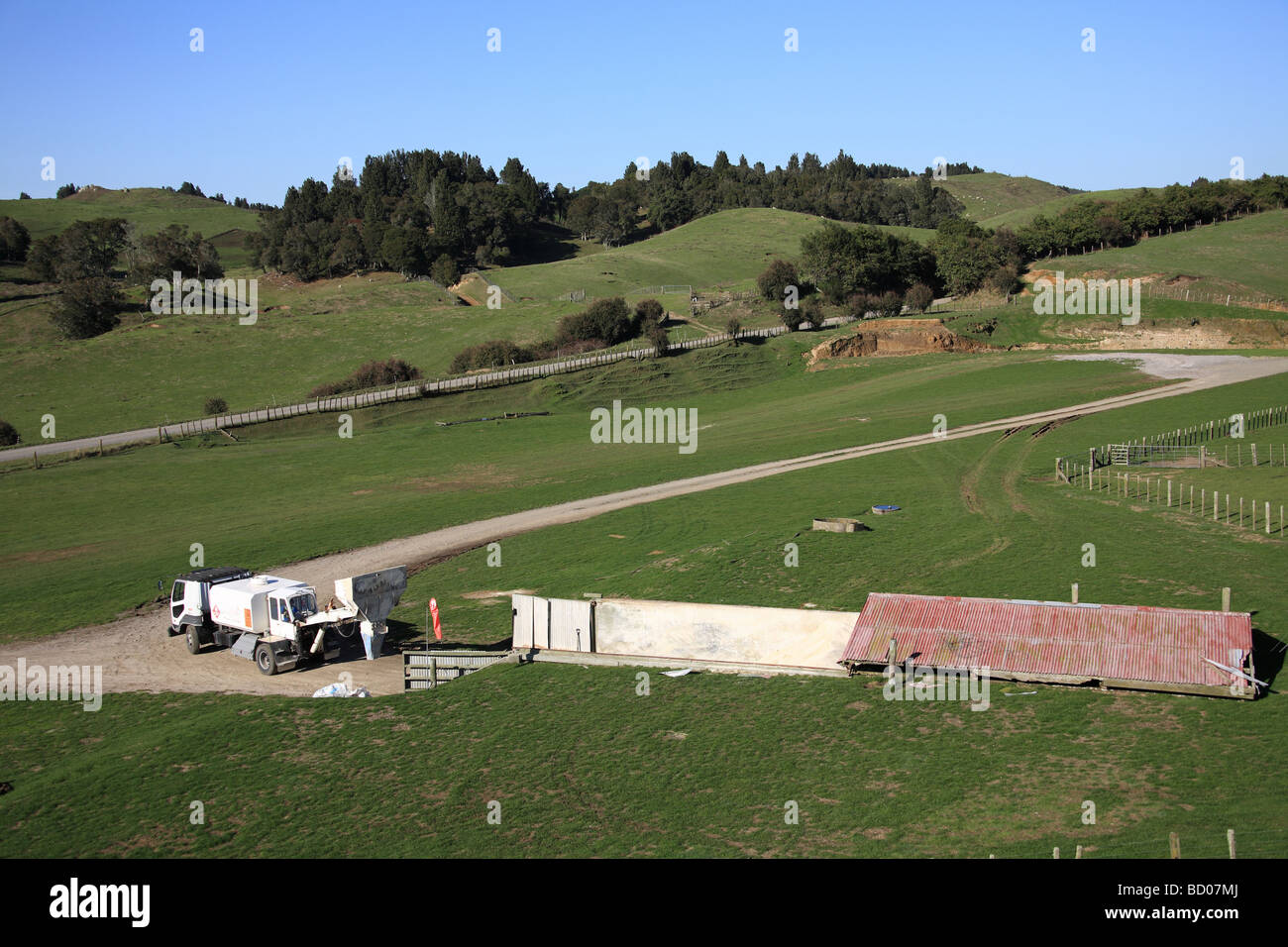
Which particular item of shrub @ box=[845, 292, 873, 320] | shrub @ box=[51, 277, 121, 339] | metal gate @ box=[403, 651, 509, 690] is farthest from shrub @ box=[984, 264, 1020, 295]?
metal gate @ box=[403, 651, 509, 690]

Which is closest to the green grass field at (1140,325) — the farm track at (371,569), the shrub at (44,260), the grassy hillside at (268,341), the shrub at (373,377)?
the farm track at (371,569)

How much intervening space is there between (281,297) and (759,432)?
93412 mm

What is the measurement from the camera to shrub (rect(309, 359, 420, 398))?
8719 cm

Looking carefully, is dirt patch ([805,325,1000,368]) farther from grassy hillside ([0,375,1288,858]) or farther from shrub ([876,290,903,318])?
grassy hillside ([0,375,1288,858])

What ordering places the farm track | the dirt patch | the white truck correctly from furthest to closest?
1. the dirt patch
2. the white truck
3. the farm track

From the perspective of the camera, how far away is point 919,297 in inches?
4294

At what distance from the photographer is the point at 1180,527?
3844 centimetres

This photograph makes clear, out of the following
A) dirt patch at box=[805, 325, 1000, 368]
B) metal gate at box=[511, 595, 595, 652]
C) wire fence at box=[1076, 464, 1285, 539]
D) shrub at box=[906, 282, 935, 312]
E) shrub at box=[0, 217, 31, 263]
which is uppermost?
shrub at box=[0, 217, 31, 263]

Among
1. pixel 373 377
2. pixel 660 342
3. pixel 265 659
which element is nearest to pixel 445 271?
pixel 373 377

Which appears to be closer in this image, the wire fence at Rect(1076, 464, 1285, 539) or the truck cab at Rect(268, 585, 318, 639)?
the truck cab at Rect(268, 585, 318, 639)

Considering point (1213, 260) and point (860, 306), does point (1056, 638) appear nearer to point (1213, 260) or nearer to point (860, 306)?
point (860, 306)

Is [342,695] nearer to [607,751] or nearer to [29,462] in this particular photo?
[607,751]

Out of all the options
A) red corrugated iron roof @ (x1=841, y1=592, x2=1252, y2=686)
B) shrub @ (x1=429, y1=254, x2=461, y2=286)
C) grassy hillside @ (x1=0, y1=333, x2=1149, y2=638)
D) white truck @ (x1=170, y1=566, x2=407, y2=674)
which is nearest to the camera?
red corrugated iron roof @ (x1=841, y1=592, x2=1252, y2=686)

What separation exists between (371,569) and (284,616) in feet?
33.3
